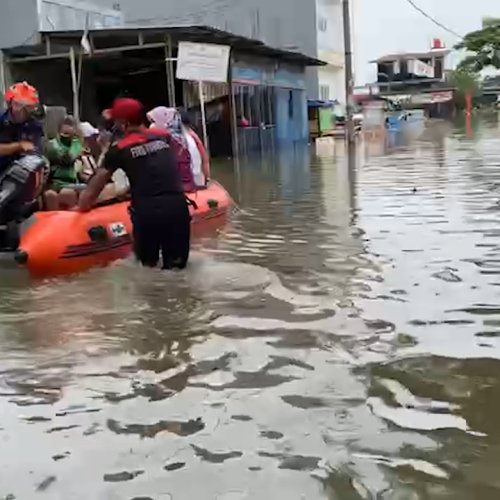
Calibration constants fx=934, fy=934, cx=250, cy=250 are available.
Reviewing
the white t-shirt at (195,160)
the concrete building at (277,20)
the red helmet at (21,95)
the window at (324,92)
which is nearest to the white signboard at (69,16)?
the concrete building at (277,20)

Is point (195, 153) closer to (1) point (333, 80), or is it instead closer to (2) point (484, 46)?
(1) point (333, 80)

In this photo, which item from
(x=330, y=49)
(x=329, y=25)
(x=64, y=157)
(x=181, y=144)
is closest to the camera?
(x=64, y=157)

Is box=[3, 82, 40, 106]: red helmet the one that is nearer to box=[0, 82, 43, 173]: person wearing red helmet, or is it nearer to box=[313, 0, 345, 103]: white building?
box=[0, 82, 43, 173]: person wearing red helmet

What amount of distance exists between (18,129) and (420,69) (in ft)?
248

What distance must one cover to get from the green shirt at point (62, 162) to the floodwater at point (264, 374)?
61.0 inches

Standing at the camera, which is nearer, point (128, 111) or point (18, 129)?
point (128, 111)

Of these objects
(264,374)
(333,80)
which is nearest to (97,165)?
(264,374)

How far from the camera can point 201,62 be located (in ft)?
55.8

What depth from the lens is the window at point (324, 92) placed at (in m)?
44.5

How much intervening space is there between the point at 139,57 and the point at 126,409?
22.6m

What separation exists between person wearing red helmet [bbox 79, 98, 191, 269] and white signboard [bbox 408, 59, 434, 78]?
246ft

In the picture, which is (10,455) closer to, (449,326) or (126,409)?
Answer: (126,409)

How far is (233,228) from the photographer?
35.7 ft

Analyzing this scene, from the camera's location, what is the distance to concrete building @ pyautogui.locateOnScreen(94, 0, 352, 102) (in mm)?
37031
